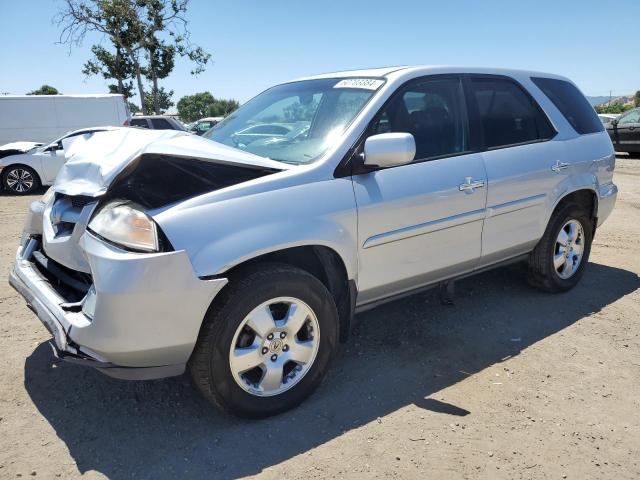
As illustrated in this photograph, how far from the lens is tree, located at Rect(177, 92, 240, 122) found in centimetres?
5162

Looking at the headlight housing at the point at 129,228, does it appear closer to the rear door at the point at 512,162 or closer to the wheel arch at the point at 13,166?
the rear door at the point at 512,162

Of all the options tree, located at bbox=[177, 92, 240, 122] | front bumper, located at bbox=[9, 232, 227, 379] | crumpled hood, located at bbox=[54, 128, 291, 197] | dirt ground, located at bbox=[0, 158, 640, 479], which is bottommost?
dirt ground, located at bbox=[0, 158, 640, 479]

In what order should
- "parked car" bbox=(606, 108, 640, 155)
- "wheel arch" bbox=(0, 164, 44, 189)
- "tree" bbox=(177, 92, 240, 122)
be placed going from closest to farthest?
"wheel arch" bbox=(0, 164, 44, 189) → "parked car" bbox=(606, 108, 640, 155) → "tree" bbox=(177, 92, 240, 122)

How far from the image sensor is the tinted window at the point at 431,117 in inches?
128

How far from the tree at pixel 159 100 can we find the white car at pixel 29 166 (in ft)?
35.4

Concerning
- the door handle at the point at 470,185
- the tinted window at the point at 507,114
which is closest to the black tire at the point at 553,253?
the tinted window at the point at 507,114

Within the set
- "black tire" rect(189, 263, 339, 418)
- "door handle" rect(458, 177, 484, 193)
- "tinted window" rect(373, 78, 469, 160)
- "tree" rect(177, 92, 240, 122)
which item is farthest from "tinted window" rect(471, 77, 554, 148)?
"tree" rect(177, 92, 240, 122)

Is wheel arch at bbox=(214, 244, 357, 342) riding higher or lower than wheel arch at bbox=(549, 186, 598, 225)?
lower

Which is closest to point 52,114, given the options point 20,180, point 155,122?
point 155,122

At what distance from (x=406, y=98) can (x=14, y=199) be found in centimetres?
1004

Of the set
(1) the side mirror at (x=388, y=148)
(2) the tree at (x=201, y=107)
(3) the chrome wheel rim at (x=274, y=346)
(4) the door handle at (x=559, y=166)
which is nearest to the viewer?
(3) the chrome wheel rim at (x=274, y=346)

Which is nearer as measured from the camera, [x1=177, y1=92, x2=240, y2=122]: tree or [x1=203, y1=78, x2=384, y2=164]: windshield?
[x1=203, y1=78, x2=384, y2=164]: windshield

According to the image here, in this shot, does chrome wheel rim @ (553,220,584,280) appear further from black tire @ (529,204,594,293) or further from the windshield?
the windshield

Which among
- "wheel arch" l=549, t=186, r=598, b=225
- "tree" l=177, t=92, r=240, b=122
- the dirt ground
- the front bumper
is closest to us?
the front bumper
